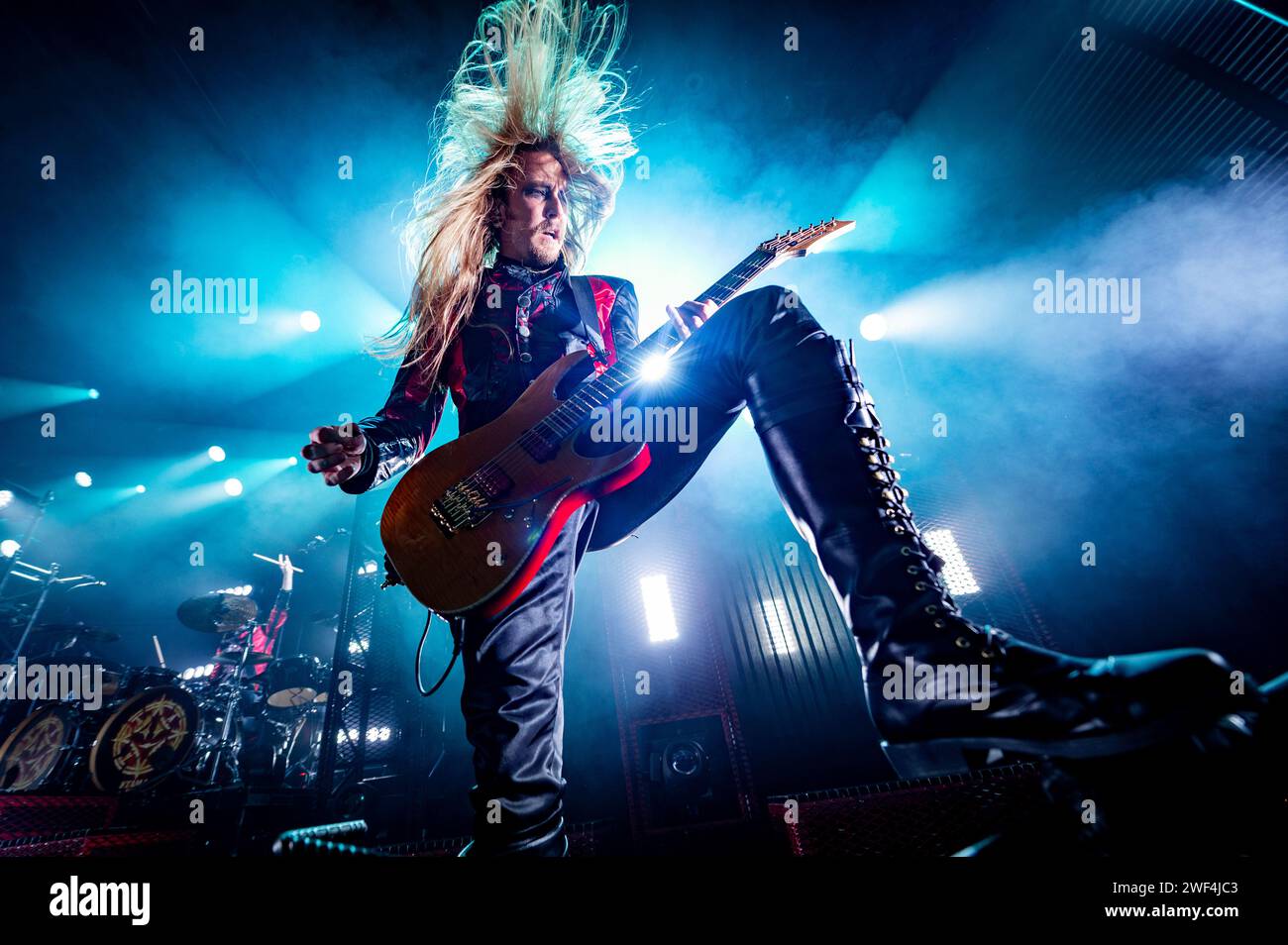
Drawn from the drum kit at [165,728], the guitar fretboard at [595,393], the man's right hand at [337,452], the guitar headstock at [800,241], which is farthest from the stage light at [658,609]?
the man's right hand at [337,452]

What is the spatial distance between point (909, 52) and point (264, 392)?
10.6m

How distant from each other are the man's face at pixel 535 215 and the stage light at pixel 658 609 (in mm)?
5173

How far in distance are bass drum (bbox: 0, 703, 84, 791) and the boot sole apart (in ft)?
22.5

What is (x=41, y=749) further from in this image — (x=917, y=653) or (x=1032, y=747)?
(x=1032, y=747)

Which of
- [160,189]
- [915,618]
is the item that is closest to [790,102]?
[915,618]

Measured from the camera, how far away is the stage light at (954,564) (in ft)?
19.6

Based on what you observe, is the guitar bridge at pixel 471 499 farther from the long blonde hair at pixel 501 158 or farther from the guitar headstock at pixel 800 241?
the guitar headstock at pixel 800 241

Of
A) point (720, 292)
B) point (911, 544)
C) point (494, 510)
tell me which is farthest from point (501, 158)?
point (911, 544)

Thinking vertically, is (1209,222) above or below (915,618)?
above

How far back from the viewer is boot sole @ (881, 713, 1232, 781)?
0.66 meters

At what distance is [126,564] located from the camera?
10547 millimetres

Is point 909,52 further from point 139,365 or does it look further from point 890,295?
point 139,365

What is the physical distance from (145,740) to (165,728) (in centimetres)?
14

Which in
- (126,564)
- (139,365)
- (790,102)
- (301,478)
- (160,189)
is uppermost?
(790,102)
